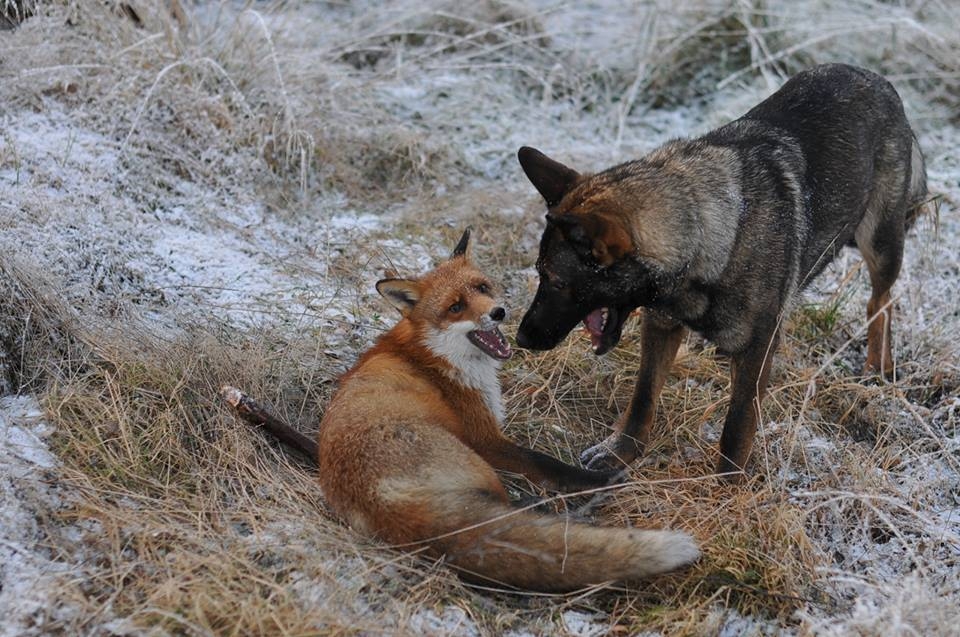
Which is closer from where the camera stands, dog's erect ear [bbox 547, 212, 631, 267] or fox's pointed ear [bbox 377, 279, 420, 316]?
dog's erect ear [bbox 547, 212, 631, 267]

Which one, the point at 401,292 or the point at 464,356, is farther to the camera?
the point at 401,292

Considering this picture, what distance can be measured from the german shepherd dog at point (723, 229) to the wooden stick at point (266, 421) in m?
1.10

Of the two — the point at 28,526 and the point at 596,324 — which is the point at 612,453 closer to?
the point at 596,324

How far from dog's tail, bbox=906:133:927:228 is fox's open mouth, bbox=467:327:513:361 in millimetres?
2642

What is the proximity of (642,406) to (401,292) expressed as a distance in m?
1.34

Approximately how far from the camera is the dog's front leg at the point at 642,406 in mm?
4449

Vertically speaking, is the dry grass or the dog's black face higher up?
the dog's black face

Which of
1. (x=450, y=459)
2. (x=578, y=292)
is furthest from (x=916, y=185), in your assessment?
(x=450, y=459)

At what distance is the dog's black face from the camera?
3.62 m

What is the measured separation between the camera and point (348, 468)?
3441 mm

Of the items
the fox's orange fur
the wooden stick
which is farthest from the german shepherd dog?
the wooden stick

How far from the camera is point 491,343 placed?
404 cm

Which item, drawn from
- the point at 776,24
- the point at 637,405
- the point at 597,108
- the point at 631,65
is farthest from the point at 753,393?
the point at 776,24

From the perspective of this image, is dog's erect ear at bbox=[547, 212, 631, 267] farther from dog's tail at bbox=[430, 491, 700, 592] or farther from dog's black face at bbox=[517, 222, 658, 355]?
dog's tail at bbox=[430, 491, 700, 592]
